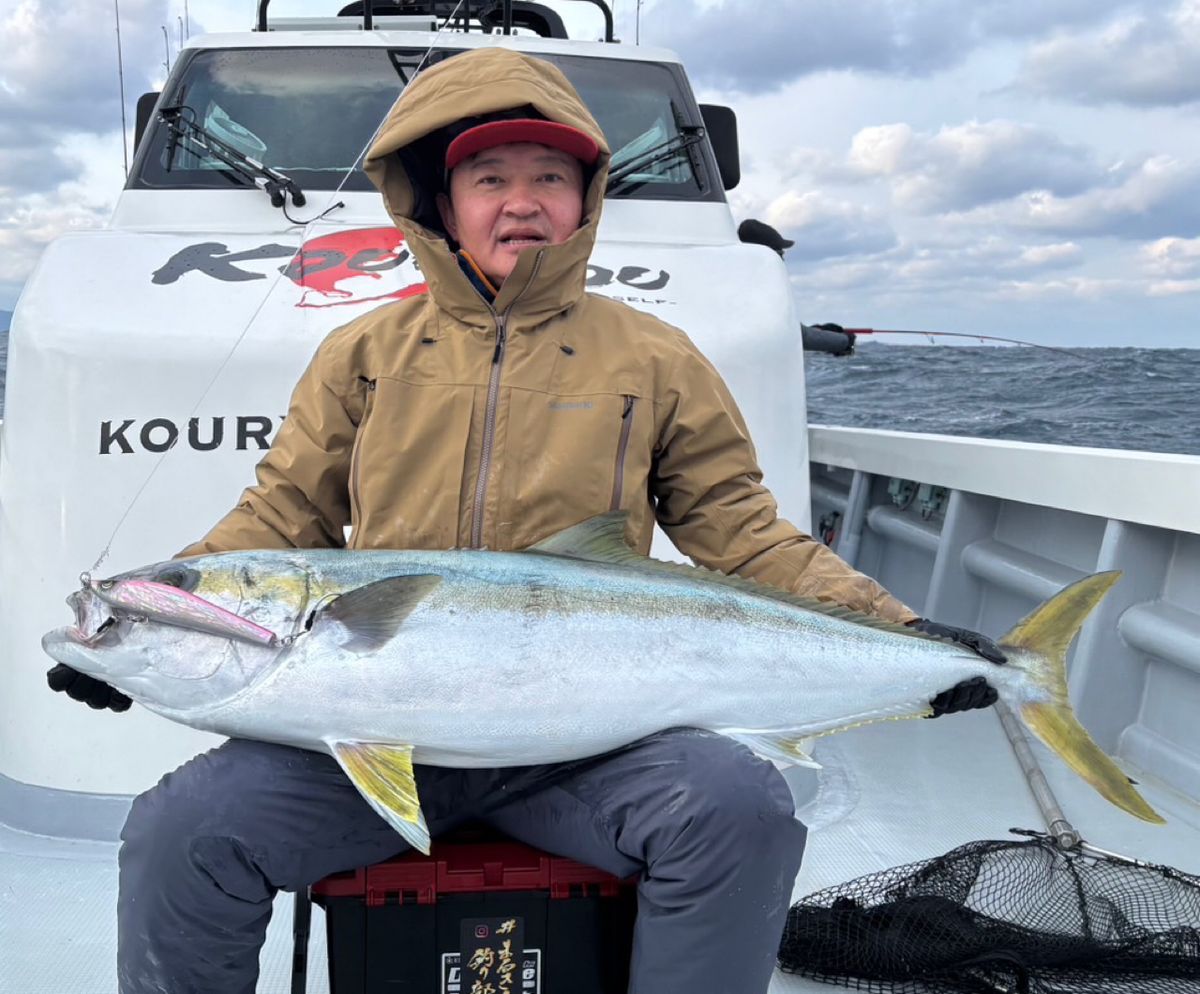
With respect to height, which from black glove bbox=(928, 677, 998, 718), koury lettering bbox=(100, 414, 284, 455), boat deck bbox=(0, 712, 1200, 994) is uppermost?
koury lettering bbox=(100, 414, 284, 455)

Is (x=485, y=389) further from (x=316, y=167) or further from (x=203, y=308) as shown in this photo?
(x=316, y=167)

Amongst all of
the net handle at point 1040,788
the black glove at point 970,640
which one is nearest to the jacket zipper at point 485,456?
the black glove at point 970,640

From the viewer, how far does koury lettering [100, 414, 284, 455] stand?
9.62 ft

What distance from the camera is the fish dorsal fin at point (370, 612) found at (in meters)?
1.77

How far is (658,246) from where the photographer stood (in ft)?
12.0

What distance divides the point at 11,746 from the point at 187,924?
64.4 inches

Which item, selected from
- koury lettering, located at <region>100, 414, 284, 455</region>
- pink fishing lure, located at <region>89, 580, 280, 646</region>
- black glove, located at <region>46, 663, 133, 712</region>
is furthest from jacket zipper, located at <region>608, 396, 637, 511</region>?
koury lettering, located at <region>100, 414, 284, 455</region>

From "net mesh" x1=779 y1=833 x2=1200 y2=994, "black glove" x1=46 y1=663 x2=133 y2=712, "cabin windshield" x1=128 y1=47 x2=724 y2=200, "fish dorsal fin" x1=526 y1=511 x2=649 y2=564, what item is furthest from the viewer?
"cabin windshield" x1=128 y1=47 x2=724 y2=200

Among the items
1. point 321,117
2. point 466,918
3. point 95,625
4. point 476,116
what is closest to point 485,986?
point 466,918

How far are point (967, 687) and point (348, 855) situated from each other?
1.14 m

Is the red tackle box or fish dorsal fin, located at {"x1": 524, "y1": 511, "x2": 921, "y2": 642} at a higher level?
fish dorsal fin, located at {"x1": 524, "y1": 511, "x2": 921, "y2": 642}

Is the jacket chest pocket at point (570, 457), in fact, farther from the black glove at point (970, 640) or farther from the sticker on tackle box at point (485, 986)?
the sticker on tackle box at point (485, 986)

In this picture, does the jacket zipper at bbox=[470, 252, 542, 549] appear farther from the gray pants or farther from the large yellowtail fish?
the gray pants

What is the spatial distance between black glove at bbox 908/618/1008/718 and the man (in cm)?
1
